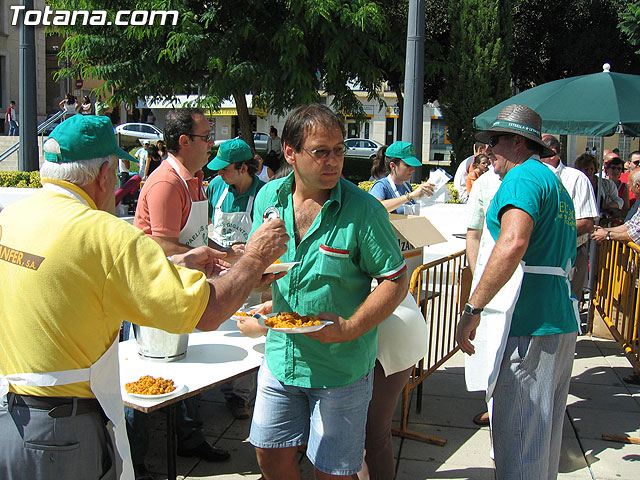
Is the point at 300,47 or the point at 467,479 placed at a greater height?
the point at 300,47

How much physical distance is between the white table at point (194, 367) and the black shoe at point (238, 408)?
2.76ft

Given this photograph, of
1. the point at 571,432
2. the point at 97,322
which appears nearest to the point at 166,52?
the point at 571,432

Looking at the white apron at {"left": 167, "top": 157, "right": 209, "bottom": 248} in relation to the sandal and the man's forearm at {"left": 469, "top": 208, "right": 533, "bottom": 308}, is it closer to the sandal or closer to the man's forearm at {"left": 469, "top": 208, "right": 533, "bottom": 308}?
the man's forearm at {"left": 469, "top": 208, "right": 533, "bottom": 308}

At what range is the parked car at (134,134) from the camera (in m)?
24.3

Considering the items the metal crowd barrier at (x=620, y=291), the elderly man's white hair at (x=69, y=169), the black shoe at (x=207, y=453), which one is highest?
the elderly man's white hair at (x=69, y=169)

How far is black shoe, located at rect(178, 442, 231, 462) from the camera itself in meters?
3.96

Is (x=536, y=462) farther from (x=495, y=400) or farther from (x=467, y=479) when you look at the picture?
(x=467, y=479)

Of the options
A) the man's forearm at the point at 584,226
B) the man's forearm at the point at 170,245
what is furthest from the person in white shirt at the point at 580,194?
the man's forearm at the point at 170,245

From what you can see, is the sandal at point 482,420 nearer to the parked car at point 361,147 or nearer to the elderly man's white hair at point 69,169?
the elderly man's white hair at point 69,169

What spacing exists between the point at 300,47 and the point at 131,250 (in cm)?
1470

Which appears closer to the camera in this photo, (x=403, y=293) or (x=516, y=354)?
(x=403, y=293)

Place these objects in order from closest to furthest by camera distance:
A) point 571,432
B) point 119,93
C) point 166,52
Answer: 1. point 571,432
2. point 166,52
3. point 119,93

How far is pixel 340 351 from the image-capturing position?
248cm

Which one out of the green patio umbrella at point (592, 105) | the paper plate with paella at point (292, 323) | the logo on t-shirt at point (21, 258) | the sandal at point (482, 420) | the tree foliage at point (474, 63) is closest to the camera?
the logo on t-shirt at point (21, 258)
